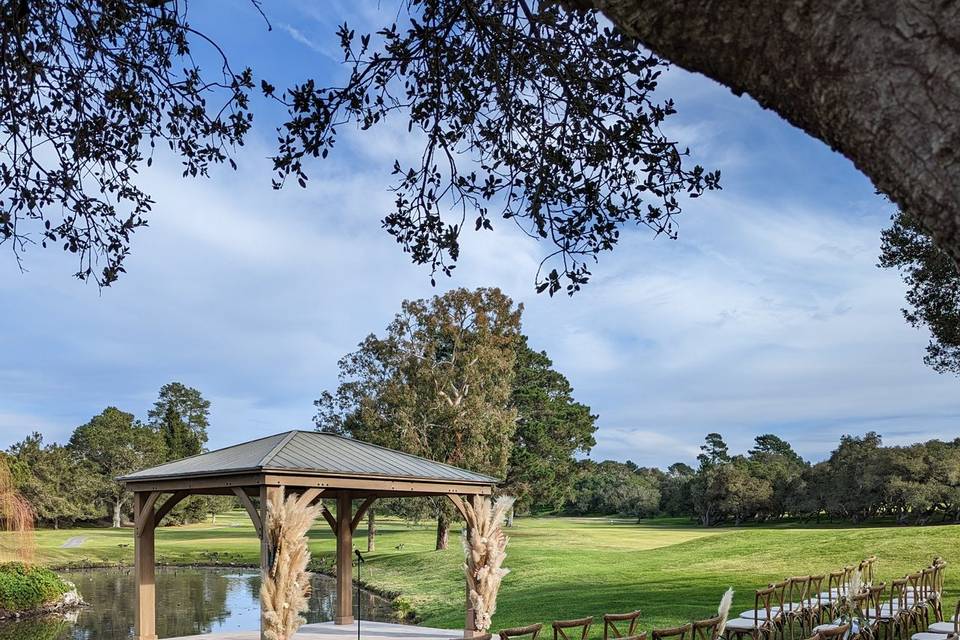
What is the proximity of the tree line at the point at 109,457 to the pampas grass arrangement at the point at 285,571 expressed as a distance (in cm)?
4040

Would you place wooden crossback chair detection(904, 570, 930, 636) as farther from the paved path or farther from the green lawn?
the paved path

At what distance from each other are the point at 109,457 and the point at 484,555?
165ft

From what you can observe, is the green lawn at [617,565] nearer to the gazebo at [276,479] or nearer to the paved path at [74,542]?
the paved path at [74,542]

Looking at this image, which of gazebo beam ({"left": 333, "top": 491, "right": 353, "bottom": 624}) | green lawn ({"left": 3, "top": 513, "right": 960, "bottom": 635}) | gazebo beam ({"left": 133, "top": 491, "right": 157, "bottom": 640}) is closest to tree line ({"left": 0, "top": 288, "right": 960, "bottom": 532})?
green lawn ({"left": 3, "top": 513, "right": 960, "bottom": 635})

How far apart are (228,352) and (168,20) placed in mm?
16631

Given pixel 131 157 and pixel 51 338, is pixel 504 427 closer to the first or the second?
pixel 51 338

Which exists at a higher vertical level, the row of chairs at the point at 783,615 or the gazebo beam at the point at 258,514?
the gazebo beam at the point at 258,514

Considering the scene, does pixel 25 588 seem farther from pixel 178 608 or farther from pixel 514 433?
pixel 514 433

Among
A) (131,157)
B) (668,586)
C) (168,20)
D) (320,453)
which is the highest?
(168,20)

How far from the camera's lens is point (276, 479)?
38.4 ft

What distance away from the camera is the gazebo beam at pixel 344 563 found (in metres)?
15.9

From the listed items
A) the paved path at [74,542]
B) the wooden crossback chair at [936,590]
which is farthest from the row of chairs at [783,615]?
the paved path at [74,542]

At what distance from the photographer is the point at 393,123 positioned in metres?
6.63

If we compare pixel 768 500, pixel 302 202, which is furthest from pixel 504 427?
pixel 768 500
